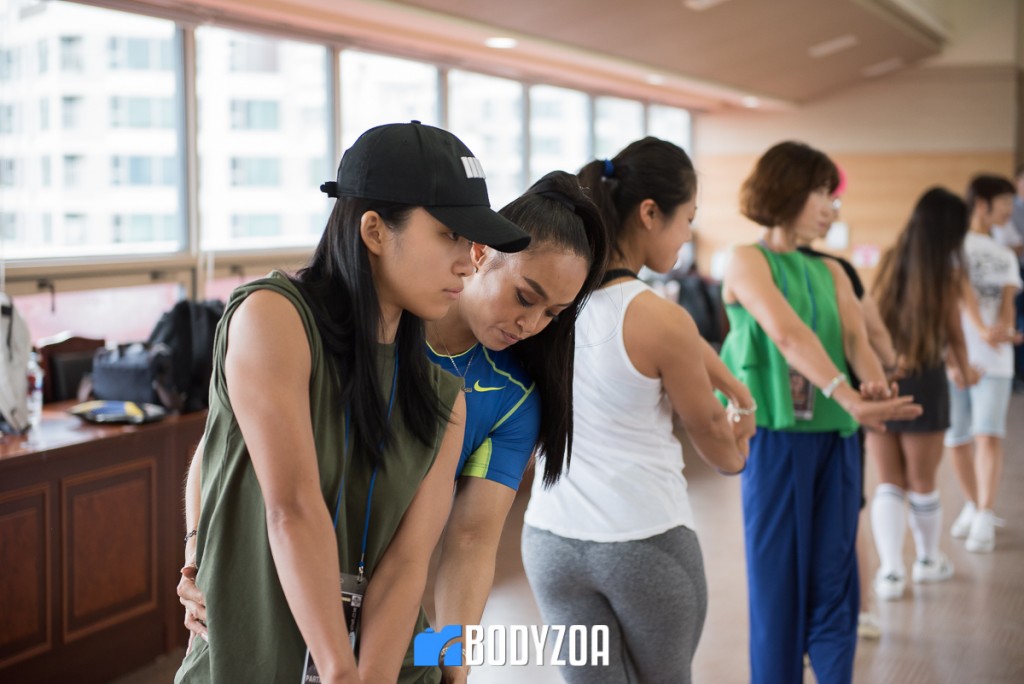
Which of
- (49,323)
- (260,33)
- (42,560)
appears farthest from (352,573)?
(260,33)

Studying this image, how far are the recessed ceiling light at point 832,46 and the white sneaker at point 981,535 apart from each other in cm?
444

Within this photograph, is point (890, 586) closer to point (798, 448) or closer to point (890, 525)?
point (890, 525)

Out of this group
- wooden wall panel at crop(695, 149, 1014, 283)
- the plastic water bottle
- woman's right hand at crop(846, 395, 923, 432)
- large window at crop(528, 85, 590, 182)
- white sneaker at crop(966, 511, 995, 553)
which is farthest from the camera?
wooden wall panel at crop(695, 149, 1014, 283)

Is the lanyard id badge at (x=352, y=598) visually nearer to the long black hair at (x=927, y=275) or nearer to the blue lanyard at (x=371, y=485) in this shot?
the blue lanyard at (x=371, y=485)

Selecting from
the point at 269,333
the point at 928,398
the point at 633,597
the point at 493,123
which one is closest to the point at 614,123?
the point at 493,123

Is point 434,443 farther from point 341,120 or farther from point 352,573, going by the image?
point 341,120

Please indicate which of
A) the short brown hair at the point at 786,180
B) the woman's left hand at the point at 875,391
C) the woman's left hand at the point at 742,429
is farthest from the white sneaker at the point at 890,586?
the woman's left hand at the point at 742,429

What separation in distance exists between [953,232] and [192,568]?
3982 millimetres

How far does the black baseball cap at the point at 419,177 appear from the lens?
1301mm

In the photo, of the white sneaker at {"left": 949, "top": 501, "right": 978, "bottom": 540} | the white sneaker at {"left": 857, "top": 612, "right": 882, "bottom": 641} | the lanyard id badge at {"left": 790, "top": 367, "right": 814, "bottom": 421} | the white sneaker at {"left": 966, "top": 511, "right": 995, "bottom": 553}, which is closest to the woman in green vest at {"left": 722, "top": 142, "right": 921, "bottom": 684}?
the lanyard id badge at {"left": 790, "top": 367, "right": 814, "bottom": 421}

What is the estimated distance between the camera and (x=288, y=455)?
1.23 meters

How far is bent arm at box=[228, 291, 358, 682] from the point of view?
1.23 metres

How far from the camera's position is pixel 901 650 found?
4168mm

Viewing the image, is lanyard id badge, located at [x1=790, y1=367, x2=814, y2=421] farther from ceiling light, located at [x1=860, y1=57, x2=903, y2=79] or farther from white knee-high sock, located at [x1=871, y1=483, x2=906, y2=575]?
ceiling light, located at [x1=860, y1=57, x2=903, y2=79]
